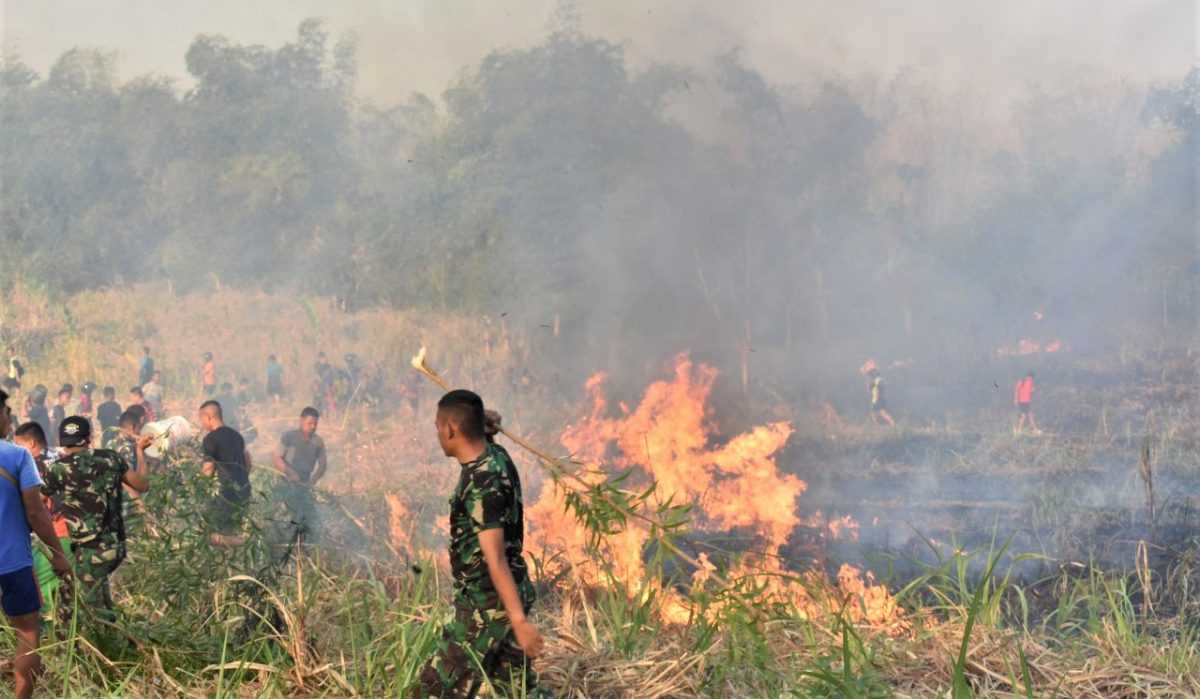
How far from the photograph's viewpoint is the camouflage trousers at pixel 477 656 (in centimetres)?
431

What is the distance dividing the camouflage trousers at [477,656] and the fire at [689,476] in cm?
248

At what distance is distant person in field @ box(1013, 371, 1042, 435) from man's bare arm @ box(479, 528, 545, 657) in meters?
13.4

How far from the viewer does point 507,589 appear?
407 cm

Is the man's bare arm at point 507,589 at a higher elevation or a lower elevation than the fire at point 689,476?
higher

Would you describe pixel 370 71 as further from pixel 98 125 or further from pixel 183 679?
pixel 183 679

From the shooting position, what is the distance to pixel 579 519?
5184mm

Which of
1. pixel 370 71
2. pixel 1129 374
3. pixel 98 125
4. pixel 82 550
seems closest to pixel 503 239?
pixel 370 71

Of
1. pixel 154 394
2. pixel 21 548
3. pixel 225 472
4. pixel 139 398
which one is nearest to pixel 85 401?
pixel 139 398

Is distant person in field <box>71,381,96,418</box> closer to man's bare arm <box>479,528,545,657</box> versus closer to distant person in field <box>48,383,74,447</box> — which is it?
distant person in field <box>48,383,74,447</box>

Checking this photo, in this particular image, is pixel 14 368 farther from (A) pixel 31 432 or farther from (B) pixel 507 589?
(B) pixel 507 589

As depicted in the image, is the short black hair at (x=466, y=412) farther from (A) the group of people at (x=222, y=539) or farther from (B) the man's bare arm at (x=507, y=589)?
(B) the man's bare arm at (x=507, y=589)

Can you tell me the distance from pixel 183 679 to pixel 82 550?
3.75ft

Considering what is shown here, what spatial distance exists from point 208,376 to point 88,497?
34.8 ft

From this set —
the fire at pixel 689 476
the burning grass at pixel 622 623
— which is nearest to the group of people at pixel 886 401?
the fire at pixel 689 476
